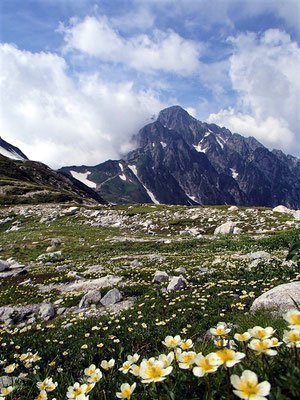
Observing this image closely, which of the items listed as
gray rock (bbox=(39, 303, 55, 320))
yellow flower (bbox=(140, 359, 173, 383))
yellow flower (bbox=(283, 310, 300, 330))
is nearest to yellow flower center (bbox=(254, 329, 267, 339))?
yellow flower (bbox=(283, 310, 300, 330))

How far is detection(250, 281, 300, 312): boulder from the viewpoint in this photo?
19.3 feet

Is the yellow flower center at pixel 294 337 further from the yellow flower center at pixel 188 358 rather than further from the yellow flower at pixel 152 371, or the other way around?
the yellow flower at pixel 152 371

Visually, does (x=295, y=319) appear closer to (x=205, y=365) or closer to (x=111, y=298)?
(x=205, y=365)

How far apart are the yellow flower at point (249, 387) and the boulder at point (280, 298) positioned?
204 inches

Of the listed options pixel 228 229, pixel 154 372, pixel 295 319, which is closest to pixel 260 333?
pixel 295 319

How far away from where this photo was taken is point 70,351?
515cm

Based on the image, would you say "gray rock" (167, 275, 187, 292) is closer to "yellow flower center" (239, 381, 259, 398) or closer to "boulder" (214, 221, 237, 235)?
"yellow flower center" (239, 381, 259, 398)

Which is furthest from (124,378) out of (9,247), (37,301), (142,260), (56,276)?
(9,247)

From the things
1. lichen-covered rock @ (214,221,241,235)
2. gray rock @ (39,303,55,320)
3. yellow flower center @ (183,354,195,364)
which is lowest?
lichen-covered rock @ (214,221,241,235)

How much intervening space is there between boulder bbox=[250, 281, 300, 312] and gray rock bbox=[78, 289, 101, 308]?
644 centimetres

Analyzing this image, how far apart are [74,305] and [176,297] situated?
179 inches

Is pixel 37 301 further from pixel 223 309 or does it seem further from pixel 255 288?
pixel 255 288

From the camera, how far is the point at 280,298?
6199 millimetres

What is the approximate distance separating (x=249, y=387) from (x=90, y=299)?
9566mm
